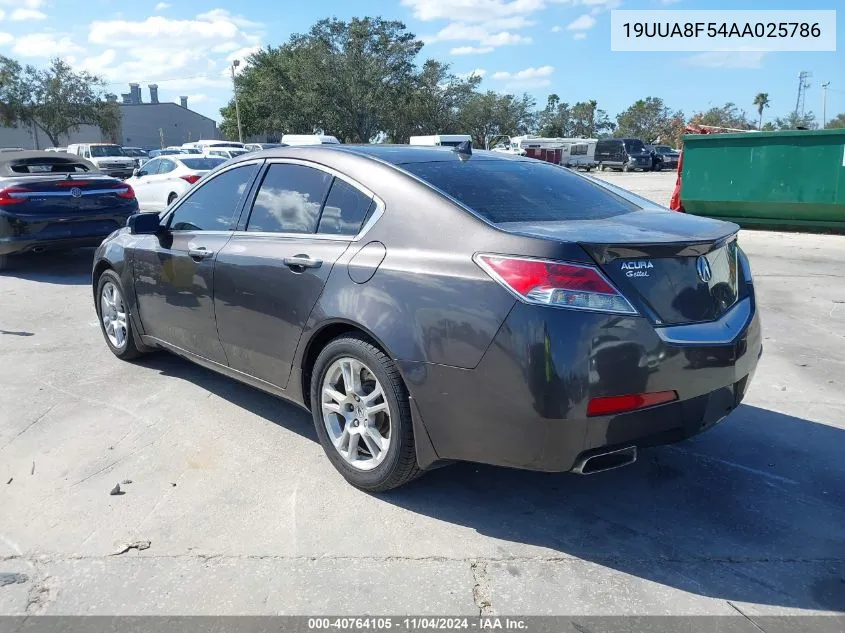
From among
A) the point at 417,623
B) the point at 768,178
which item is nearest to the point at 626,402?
the point at 417,623

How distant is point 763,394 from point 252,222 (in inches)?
141

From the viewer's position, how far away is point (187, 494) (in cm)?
359

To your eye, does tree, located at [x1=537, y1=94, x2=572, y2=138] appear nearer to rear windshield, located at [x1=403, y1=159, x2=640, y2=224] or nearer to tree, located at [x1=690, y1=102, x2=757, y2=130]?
tree, located at [x1=690, y1=102, x2=757, y2=130]

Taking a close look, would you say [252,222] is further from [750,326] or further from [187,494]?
[750,326]

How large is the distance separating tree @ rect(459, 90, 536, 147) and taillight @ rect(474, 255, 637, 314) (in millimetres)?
62678

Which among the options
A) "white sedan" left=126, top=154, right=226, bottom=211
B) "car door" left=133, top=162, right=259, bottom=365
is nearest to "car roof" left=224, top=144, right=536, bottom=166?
"car door" left=133, top=162, right=259, bottom=365

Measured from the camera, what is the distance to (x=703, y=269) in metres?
3.16

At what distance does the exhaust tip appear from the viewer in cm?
289

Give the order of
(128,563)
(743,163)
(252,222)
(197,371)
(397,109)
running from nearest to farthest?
(128,563) → (252,222) → (197,371) → (743,163) → (397,109)

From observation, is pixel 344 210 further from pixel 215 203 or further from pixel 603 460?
pixel 603 460

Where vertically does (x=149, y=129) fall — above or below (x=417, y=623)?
above

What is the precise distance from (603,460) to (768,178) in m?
11.6

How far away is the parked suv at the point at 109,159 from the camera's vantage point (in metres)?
29.9

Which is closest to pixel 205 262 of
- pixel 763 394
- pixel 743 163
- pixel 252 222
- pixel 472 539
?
pixel 252 222
